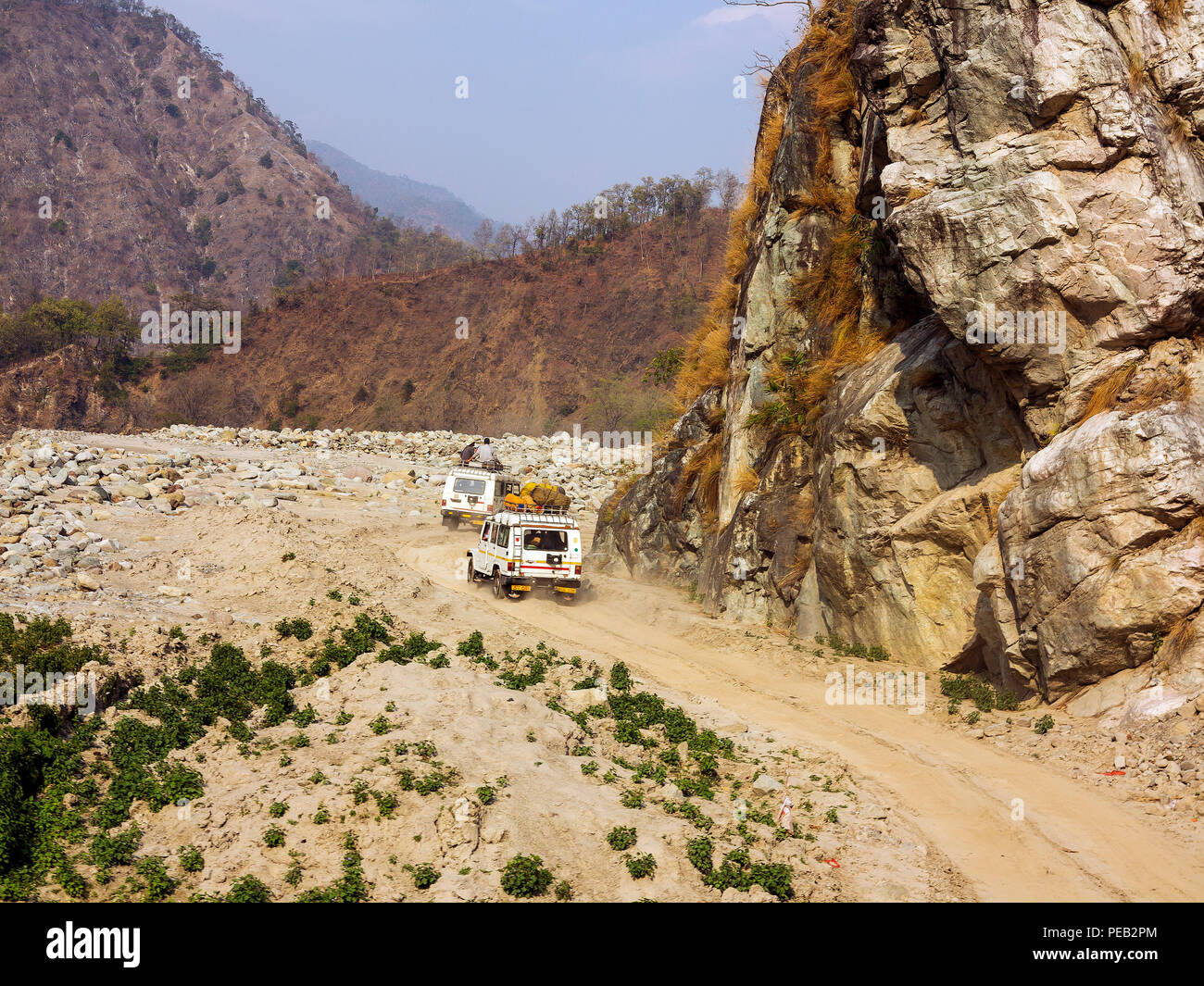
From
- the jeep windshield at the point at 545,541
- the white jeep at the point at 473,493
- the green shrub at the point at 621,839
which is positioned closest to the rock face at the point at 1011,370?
the jeep windshield at the point at 545,541

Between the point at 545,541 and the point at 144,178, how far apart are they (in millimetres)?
139130

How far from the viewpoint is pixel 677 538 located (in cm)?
2217

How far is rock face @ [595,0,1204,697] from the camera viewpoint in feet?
35.0

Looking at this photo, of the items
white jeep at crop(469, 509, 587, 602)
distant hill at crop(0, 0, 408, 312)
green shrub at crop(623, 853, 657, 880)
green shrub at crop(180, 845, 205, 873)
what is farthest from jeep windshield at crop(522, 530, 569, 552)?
distant hill at crop(0, 0, 408, 312)

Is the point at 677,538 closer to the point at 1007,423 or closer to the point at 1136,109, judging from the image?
the point at 1007,423

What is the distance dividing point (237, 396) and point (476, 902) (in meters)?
83.2

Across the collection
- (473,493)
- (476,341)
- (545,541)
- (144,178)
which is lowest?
(545,541)

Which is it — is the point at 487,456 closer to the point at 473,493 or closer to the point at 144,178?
the point at 473,493

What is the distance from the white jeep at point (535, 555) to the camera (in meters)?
19.4

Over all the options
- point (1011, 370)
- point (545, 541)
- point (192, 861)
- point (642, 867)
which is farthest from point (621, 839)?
point (545, 541)

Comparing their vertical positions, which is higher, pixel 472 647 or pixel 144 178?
pixel 144 178

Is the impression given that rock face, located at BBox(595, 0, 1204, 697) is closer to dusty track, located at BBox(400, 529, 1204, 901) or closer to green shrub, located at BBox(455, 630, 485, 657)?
dusty track, located at BBox(400, 529, 1204, 901)

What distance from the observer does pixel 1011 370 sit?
41.8 ft
